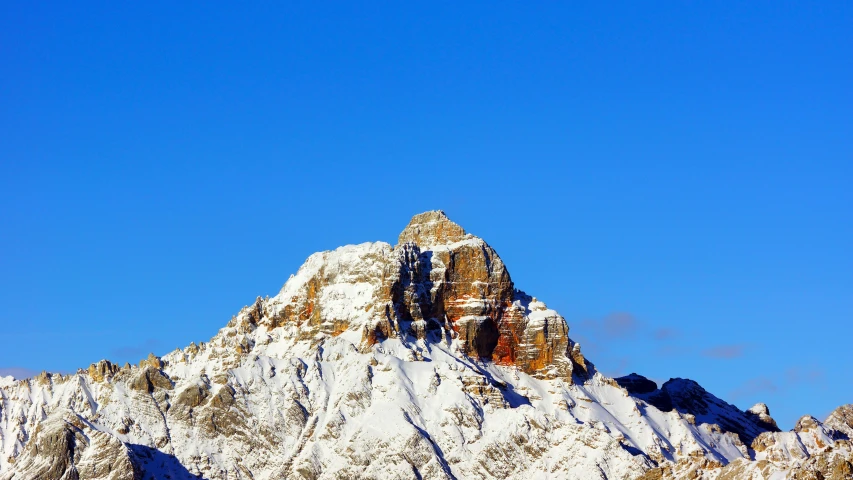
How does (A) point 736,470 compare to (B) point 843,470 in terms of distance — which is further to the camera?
(A) point 736,470

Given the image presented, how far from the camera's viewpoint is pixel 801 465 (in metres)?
187

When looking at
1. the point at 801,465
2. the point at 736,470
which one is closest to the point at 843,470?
the point at 801,465

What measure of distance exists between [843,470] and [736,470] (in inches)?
906

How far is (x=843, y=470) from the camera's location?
17800cm

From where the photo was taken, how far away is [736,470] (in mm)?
199625

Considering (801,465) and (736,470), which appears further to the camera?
(736,470)

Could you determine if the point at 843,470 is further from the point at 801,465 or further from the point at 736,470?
the point at 736,470

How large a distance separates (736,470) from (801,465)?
46.1 ft

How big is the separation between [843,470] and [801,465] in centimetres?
900
